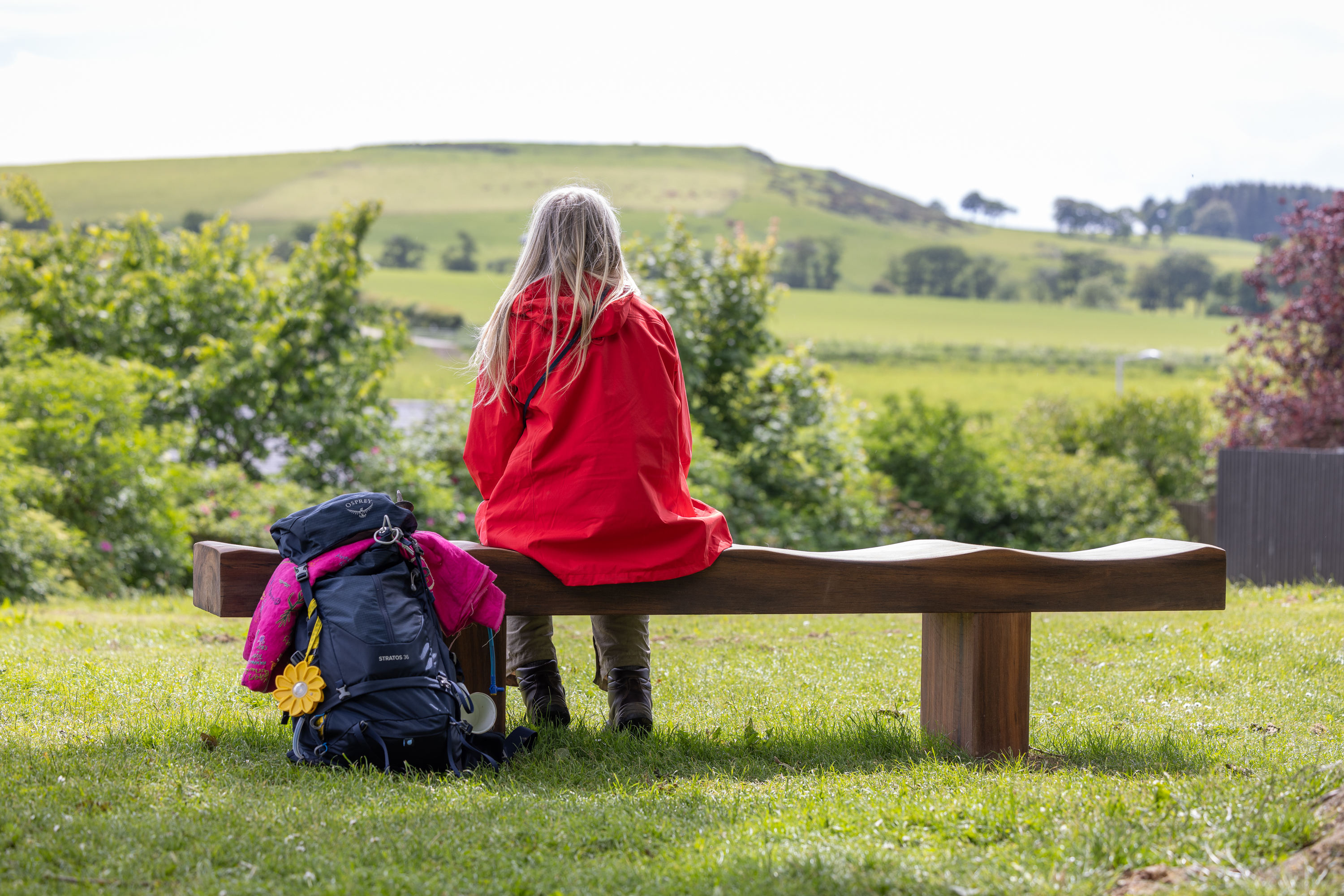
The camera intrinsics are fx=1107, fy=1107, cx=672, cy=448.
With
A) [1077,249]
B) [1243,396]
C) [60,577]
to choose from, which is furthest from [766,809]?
[1077,249]

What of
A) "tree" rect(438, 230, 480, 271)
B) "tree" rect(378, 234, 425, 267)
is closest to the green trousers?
"tree" rect(378, 234, 425, 267)

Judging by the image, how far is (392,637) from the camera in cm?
316

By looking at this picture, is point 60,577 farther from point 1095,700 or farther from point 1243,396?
point 1243,396

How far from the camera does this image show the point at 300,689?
3.14m

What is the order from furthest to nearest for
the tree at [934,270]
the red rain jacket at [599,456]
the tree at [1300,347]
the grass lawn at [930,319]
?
the tree at [934,270]
the grass lawn at [930,319]
the tree at [1300,347]
the red rain jacket at [599,456]

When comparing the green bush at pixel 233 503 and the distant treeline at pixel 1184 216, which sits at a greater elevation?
the distant treeline at pixel 1184 216

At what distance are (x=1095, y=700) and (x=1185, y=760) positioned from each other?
1.01 meters

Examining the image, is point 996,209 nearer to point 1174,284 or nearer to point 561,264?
point 1174,284

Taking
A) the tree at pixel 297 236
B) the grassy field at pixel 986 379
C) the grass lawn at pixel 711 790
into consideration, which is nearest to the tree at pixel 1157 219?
the grassy field at pixel 986 379

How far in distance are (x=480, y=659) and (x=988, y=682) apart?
5.48ft

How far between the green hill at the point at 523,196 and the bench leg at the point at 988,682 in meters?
69.5

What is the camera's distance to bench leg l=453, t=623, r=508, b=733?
3.56m

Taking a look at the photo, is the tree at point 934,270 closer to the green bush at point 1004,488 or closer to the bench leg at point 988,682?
the green bush at point 1004,488

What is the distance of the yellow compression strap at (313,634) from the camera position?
3.16 metres
